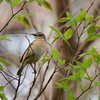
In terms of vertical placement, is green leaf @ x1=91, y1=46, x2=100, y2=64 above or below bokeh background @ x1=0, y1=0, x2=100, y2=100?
below

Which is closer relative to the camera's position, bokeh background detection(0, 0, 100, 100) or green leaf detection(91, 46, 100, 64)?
green leaf detection(91, 46, 100, 64)

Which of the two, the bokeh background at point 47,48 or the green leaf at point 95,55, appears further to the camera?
the bokeh background at point 47,48

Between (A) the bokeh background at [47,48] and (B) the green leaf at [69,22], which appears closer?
(B) the green leaf at [69,22]

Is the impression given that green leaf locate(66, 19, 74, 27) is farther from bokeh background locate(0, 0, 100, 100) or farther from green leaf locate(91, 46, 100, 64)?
bokeh background locate(0, 0, 100, 100)

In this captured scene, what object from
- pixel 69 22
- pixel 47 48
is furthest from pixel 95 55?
pixel 47 48

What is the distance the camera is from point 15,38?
3.12 meters

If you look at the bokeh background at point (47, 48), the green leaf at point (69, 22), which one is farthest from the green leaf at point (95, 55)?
the bokeh background at point (47, 48)

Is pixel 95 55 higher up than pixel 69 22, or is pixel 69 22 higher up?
pixel 69 22

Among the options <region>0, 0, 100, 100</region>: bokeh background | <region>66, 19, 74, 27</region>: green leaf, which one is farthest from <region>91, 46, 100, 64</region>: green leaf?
<region>0, 0, 100, 100</region>: bokeh background

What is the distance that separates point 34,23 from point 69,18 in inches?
68.3

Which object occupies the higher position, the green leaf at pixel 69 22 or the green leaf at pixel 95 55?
the green leaf at pixel 69 22

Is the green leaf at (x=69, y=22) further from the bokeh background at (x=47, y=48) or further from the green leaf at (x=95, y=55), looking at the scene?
the bokeh background at (x=47, y=48)

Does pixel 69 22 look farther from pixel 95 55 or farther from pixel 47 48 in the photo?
pixel 47 48

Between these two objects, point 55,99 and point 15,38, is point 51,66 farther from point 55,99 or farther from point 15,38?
point 15,38
